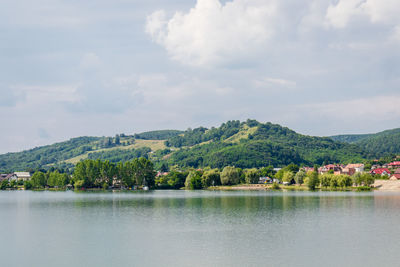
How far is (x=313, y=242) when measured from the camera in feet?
122

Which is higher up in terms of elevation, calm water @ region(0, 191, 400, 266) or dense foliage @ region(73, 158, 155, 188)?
dense foliage @ region(73, 158, 155, 188)

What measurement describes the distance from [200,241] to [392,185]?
113507 mm

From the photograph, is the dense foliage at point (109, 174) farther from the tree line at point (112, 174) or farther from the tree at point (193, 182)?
the tree at point (193, 182)

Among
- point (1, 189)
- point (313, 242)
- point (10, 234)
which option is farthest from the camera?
point (1, 189)

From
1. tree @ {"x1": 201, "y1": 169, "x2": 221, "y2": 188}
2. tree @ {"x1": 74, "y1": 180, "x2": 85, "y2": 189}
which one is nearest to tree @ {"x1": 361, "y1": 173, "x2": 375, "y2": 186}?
tree @ {"x1": 201, "y1": 169, "x2": 221, "y2": 188}

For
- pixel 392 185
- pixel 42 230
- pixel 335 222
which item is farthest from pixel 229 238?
pixel 392 185

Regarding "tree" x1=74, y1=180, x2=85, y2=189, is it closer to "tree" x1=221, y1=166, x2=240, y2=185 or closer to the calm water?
"tree" x1=221, y1=166, x2=240, y2=185

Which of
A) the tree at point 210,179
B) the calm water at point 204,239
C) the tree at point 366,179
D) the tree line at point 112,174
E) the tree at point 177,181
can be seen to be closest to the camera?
the calm water at point 204,239

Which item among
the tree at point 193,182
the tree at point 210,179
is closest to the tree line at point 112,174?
the tree at point 193,182

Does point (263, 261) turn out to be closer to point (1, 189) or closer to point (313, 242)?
point (313, 242)

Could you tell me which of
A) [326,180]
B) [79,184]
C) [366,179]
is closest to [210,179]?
[326,180]

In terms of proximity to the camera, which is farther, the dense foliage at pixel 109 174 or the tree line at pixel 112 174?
the tree line at pixel 112 174

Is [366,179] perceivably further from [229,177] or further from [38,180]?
[38,180]

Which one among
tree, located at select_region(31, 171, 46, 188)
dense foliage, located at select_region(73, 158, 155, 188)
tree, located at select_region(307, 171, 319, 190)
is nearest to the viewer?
tree, located at select_region(307, 171, 319, 190)
